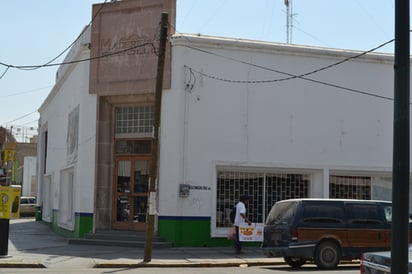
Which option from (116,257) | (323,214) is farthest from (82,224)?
(323,214)

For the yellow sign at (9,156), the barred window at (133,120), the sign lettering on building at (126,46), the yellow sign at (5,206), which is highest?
the sign lettering on building at (126,46)

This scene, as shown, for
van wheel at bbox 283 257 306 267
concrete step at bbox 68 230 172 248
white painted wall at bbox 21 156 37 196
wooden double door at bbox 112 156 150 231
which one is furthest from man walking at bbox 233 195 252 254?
white painted wall at bbox 21 156 37 196

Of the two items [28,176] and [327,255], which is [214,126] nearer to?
[327,255]

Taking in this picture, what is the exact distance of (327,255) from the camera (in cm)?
1520

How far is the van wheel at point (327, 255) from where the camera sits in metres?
15.1

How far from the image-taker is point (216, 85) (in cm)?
2056

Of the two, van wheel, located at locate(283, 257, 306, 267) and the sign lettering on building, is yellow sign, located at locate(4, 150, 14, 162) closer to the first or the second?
the sign lettering on building

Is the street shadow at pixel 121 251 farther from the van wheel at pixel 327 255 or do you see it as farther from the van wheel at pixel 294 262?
the van wheel at pixel 327 255

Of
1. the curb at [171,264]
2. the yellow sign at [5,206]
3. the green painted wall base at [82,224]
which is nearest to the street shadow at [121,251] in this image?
the green painted wall base at [82,224]

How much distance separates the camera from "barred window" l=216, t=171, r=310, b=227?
67.8 feet

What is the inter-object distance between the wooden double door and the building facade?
0.13 feet

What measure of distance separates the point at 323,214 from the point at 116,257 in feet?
19.7

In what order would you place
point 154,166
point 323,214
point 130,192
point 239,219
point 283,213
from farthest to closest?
point 130,192 < point 239,219 < point 154,166 < point 283,213 < point 323,214

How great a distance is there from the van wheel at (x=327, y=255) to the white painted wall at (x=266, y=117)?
564 centimetres
